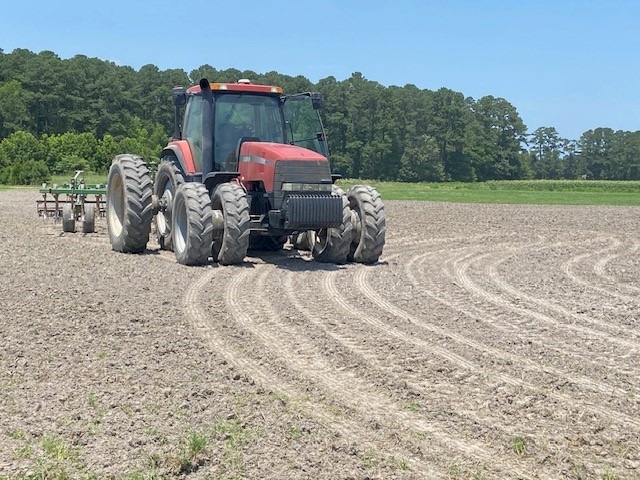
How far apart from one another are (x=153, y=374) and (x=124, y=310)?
2.36m

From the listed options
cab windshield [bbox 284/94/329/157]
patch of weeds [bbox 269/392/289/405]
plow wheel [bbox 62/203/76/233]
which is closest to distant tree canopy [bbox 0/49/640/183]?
plow wheel [bbox 62/203/76/233]

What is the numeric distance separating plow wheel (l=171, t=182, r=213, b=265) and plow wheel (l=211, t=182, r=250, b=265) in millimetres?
198

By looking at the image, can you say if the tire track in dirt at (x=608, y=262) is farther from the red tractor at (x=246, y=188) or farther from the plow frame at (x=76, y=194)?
the plow frame at (x=76, y=194)

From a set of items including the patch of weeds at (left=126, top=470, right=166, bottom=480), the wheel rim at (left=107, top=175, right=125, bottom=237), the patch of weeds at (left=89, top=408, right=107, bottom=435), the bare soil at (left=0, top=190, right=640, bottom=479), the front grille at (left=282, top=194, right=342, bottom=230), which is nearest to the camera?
the patch of weeds at (left=126, top=470, right=166, bottom=480)

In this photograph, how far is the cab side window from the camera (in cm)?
1255

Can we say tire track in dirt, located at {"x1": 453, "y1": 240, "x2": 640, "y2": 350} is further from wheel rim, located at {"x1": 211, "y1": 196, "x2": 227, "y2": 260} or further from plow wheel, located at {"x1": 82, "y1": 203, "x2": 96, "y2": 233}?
plow wheel, located at {"x1": 82, "y1": 203, "x2": 96, "y2": 233}

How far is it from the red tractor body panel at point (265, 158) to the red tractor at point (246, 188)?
16mm

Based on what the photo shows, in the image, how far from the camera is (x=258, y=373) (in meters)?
6.05

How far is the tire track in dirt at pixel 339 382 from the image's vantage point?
181 inches

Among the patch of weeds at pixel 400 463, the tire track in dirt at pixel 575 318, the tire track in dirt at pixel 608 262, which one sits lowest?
the tire track in dirt at pixel 608 262

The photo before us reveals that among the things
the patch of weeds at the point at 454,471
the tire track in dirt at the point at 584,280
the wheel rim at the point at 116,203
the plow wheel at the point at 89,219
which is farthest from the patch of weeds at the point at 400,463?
the plow wheel at the point at 89,219

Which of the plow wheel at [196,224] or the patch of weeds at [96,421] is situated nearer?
the patch of weeds at [96,421]

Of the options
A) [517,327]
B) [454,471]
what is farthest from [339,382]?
[517,327]

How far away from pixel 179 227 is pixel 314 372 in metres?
6.70
